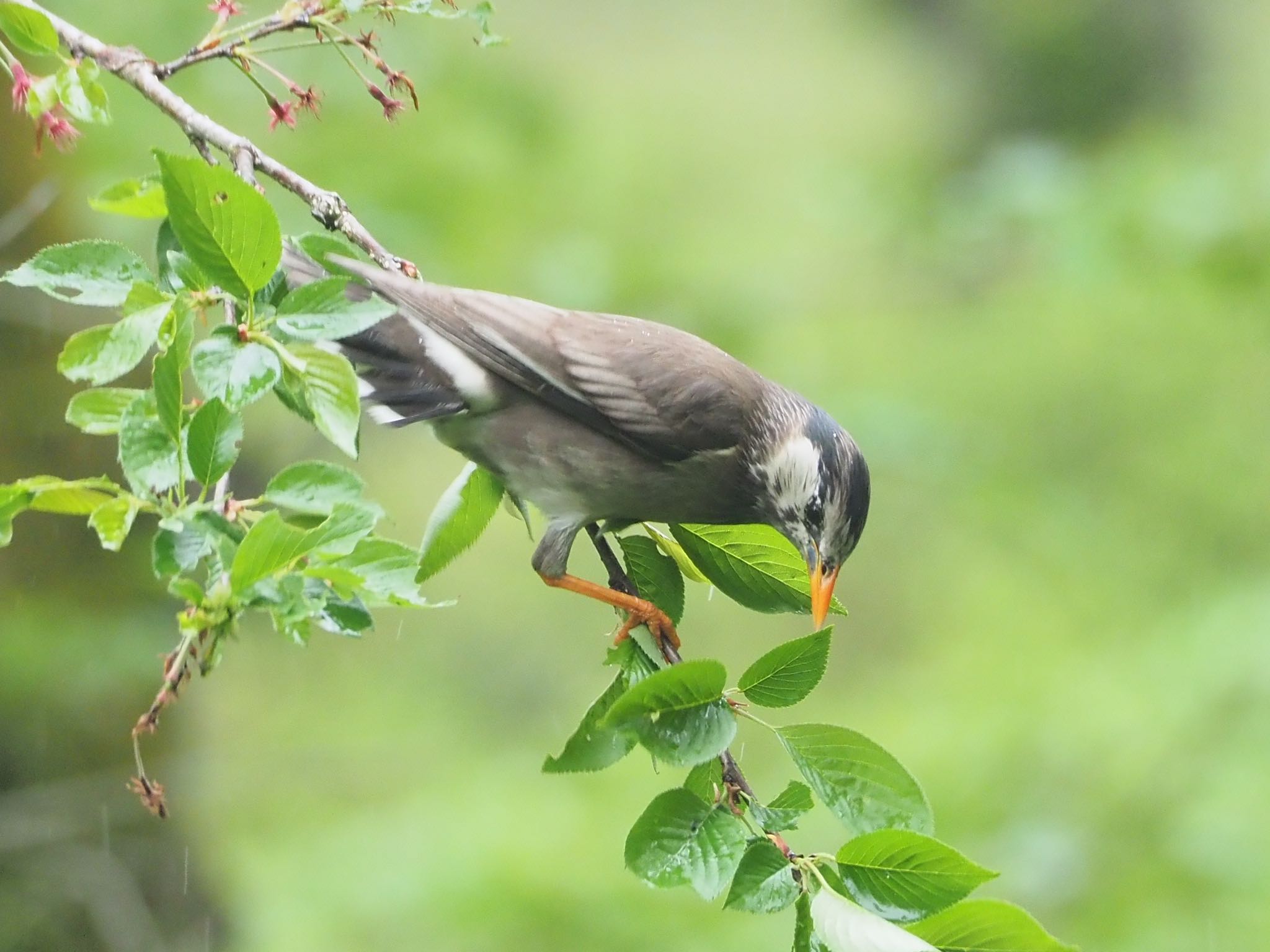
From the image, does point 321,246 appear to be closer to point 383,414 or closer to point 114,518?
point 114,518

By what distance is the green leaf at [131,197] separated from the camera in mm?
2197

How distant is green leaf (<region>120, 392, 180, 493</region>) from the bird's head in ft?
6.15

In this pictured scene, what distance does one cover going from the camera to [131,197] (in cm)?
221

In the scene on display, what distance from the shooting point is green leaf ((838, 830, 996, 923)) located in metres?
1.92

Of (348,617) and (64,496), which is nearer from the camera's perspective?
(64,496)

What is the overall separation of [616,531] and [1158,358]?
26.1 ft

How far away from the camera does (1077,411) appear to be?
10.9 metres

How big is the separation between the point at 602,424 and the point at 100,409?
1729 millimetres

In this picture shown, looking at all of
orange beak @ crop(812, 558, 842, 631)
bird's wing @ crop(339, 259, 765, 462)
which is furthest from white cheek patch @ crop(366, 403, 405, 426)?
orange beak @ crop(812, 558, 842, 631)

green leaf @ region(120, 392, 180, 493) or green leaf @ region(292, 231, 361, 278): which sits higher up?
green leaf @ region(292, 231, 361, 278)

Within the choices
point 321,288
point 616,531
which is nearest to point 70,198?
point 616,531

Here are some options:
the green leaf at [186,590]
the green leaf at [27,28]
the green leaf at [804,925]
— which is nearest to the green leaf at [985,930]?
the green leaf at [804,925]

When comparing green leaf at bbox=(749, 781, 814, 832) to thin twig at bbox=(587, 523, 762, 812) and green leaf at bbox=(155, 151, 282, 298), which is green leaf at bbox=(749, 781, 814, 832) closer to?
thin twig at bbox=(587, 523, 762, 812)

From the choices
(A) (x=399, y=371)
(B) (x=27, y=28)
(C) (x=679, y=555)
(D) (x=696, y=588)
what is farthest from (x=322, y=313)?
(D) (x=696, y=588)
